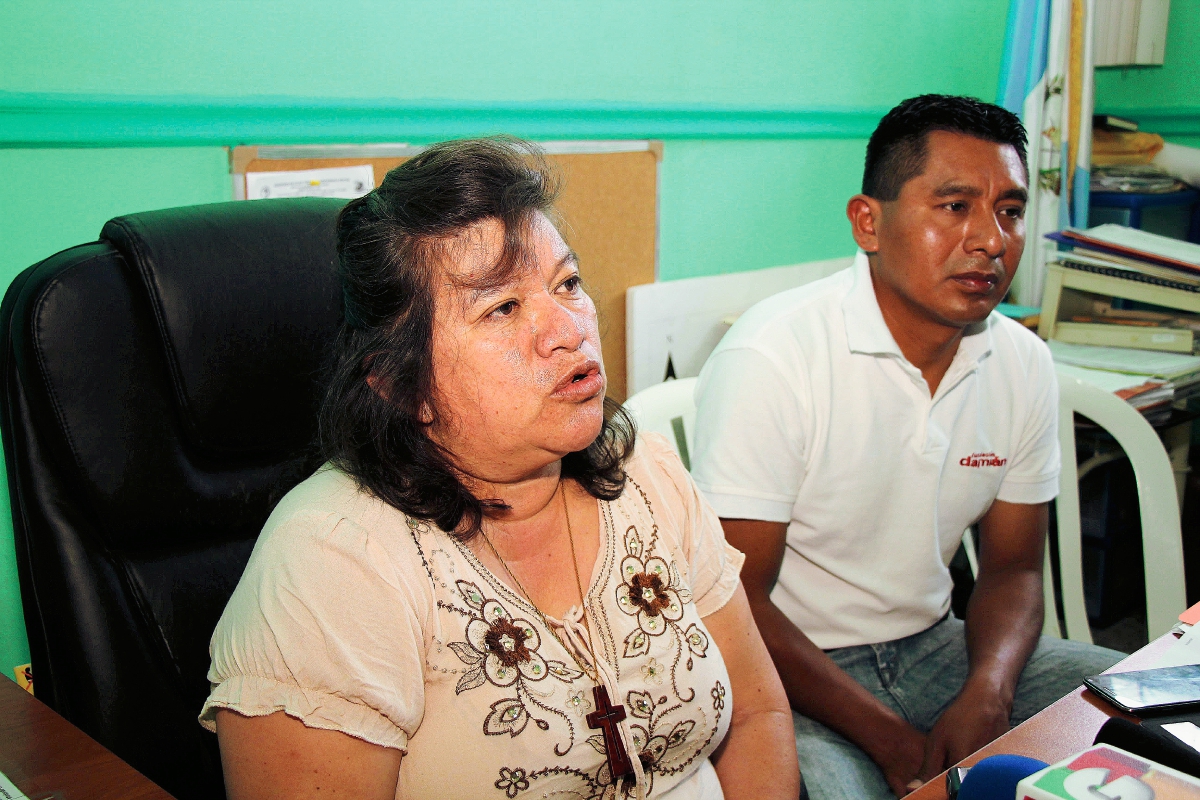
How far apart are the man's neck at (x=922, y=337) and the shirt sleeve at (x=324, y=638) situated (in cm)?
97

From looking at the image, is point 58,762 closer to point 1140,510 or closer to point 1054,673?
point 1054,673

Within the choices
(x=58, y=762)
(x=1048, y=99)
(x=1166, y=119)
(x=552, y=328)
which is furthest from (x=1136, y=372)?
(x=58, y=762)

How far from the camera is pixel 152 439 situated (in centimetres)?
98

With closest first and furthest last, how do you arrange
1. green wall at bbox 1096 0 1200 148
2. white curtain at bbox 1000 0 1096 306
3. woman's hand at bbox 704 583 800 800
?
woman's hand at bbox 704 583 800 800
white curtain at bbox 1000 0 1096 306
green wall at bbox 1096 0 1200 148

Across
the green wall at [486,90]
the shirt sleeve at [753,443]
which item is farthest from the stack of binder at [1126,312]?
the shirt sleeve at [753,443]

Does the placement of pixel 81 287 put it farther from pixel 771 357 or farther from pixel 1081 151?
pixel 1081 151

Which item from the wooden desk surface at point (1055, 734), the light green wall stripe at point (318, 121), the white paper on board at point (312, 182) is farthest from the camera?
the white paper on board at point (312, 182)

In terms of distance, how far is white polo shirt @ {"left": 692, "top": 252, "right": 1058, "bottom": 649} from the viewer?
4.75 ft

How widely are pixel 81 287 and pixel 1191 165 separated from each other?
3306 millimetres

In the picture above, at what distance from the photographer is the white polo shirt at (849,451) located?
1446 mm

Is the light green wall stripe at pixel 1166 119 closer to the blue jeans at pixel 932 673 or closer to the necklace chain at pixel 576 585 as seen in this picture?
the blue jeans at pixel 932 673

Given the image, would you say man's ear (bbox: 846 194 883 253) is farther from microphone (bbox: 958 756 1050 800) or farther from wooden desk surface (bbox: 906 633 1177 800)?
microphone (bbox: 958 756 1050 800)

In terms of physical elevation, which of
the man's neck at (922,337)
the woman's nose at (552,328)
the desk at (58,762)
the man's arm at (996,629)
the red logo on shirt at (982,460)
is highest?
the woman's nose at (552,328)

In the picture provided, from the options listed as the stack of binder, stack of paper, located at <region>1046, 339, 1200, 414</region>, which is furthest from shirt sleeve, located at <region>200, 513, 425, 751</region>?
the stack of binder
